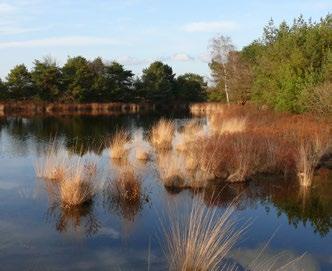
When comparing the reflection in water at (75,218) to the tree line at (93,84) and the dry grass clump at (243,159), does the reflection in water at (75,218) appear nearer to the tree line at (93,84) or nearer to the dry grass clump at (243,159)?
the dry grass clump at (243,159)

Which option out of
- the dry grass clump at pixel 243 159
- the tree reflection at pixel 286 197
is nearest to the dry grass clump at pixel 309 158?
the tree reflection at pixel 286 197

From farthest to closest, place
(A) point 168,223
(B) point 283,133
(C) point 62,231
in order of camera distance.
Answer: (B) point 283,133 → (A) point 168,223 → (C) point 62,231

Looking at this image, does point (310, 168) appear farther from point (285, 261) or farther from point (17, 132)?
point (17, 132)

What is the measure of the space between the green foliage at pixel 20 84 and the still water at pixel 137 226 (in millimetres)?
41643

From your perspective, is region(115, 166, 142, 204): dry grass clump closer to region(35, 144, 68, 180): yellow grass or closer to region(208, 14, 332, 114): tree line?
region(35, 144, 68, 180): yellow grass

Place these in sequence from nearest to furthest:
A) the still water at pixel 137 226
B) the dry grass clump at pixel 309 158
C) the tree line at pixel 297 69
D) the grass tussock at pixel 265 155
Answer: the still water at pixel 137 226
the dry grass clump at pixel 309 158
the grass tussock at pixel 265 155
the tree line at pixel 297 69

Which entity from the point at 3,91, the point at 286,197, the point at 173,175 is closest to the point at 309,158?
the point at 286,197

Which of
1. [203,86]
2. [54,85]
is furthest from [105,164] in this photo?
[203,86]

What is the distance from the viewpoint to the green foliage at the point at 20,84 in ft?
177

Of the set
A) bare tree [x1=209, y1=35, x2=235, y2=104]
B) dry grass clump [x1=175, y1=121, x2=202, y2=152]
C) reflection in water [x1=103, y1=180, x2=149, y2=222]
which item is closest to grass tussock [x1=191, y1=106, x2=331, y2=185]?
dry grass clump [x1=175, y1=121, x2=202, y2=152]

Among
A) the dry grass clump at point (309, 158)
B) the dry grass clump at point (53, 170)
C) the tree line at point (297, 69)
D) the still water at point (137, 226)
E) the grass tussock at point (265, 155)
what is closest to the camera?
the still water at point (137, 226)

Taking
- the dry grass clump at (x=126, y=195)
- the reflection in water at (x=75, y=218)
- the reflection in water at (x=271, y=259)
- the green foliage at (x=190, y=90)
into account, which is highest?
the green foliage at (x=190, y=90)

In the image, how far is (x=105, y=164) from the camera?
16359 mm

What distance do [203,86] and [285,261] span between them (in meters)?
71.3
